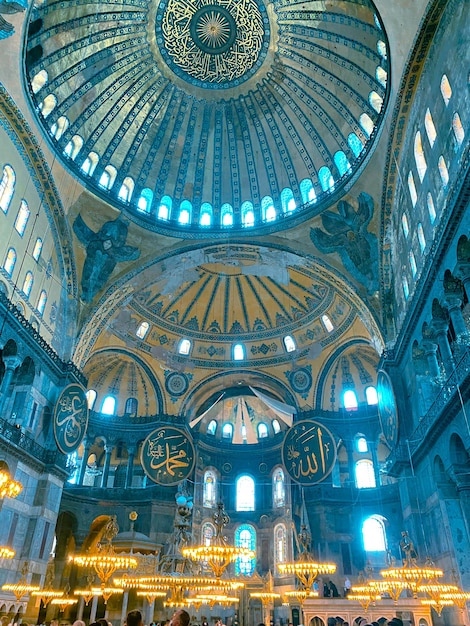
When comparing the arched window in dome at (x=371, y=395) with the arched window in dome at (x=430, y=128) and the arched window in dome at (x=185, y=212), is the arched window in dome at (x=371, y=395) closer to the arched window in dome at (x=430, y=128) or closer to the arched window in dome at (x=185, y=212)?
the arched window in dome at (x=185, y=212)

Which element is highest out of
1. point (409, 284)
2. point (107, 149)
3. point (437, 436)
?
point (107, 149)

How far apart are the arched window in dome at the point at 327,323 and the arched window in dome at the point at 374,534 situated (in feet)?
26.7

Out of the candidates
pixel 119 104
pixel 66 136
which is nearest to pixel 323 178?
pixel 119 104

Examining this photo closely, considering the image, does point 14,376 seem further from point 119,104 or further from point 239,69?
point 239,69

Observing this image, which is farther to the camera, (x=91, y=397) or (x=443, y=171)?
(x=91, y=397)

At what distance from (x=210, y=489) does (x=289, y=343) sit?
830 cm

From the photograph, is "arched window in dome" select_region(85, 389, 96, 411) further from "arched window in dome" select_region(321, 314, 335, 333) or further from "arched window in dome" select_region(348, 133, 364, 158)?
"arched window in dome" select_region(348, 133, 364, 158)

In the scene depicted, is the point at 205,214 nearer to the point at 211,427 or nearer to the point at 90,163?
the point at 90,163

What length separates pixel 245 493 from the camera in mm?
24312

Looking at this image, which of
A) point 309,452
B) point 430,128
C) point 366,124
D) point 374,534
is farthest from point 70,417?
point 366,124

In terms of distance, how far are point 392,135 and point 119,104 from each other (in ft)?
34.6

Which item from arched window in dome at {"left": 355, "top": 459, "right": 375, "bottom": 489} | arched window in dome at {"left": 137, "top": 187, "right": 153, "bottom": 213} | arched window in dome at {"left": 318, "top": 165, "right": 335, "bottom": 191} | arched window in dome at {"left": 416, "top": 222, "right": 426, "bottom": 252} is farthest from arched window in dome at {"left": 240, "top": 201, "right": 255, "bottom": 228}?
arched window in dome at {"left": 355, "top": 459, "right": 375, "bottom": 489}

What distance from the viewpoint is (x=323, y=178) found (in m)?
19.1

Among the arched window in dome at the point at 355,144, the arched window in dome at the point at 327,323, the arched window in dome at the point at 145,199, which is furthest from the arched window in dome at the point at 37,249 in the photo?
the arched window in dome at the point at 327,323
